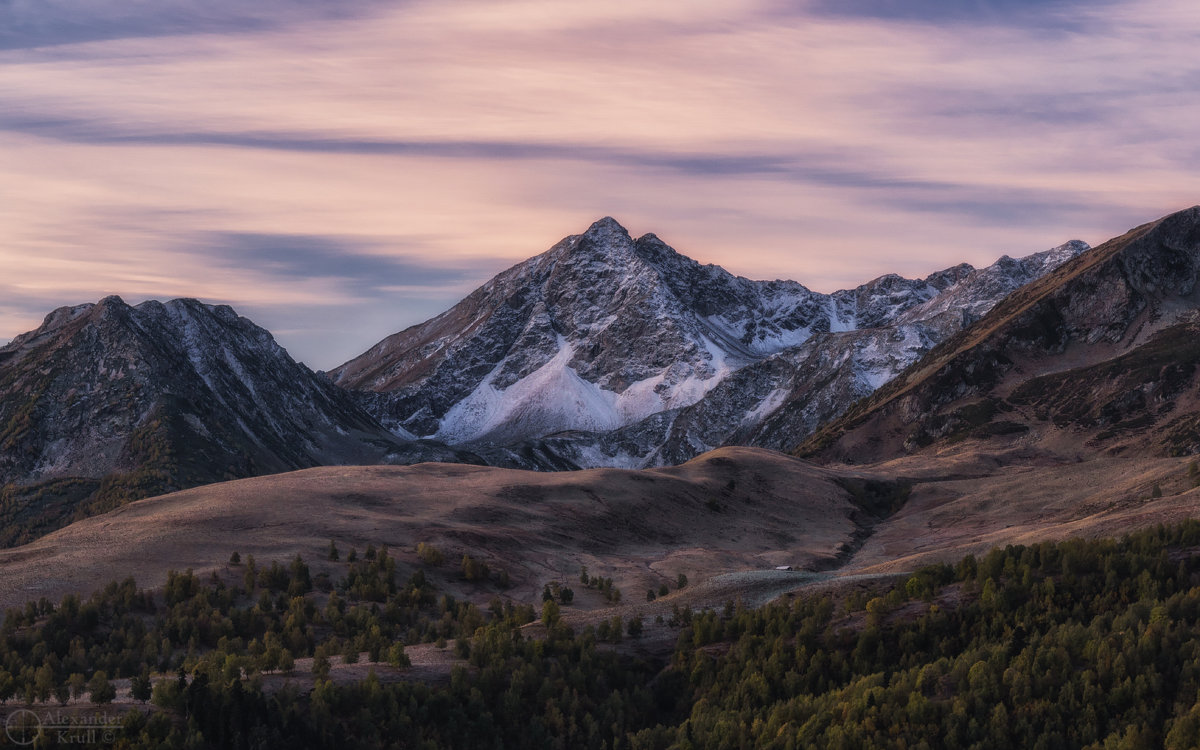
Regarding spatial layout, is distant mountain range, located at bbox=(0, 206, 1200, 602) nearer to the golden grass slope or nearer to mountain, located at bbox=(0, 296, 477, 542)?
the golden grass slope

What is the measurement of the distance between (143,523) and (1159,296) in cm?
11895

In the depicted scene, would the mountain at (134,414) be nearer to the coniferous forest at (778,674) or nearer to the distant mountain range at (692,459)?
the distant mountain range at (692,459)

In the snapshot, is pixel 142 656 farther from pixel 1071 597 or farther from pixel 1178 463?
pixel 1178 463

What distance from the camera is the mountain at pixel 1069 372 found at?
105750 millimetres

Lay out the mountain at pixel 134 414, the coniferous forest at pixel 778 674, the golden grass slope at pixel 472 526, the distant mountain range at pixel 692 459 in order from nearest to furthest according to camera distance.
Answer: the coniferous forest at pixel 778 674
the golden grass slope at pixel 472 526
the distant mountain range at pixel 692 459
the mountain at pixel 134 414

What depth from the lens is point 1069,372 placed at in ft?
392

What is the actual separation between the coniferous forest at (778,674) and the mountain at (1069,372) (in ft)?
264

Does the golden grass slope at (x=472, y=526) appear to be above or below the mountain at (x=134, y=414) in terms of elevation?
below

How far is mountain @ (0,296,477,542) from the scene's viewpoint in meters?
120

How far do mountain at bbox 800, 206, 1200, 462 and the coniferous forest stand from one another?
8055 centimetres

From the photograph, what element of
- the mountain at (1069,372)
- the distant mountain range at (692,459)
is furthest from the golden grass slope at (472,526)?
the mountain at (1069,372)

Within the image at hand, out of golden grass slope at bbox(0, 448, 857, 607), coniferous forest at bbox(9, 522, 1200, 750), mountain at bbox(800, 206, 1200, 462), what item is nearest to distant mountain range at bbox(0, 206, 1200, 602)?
golden grass slope at bbox(0, 448, 857, 607)

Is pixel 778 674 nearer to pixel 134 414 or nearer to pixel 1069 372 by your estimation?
pixel 1069 372

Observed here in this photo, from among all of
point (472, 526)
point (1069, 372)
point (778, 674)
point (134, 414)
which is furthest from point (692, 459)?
point (134, 414)
